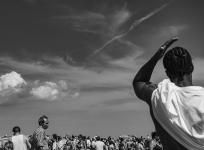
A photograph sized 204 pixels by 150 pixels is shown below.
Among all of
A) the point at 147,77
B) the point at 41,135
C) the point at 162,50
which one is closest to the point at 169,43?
the point at 162,50

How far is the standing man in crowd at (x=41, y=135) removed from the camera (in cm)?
1052

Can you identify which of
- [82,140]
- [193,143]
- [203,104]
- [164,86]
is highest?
[82,140]

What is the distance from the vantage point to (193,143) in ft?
8.63

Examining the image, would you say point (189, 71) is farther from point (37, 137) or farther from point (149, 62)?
point (37, 137)

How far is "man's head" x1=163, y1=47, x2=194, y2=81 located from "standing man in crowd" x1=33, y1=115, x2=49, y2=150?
26.2 ft

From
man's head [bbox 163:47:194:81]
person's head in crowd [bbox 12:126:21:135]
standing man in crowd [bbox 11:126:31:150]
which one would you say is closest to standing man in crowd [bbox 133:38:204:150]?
man's head [bbox 163:47:194:81]

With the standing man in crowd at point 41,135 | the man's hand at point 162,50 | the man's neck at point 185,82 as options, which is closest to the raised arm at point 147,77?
the man's hand at point 162,50

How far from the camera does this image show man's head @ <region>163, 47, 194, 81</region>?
2.89 meters

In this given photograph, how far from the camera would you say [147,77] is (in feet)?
9.77

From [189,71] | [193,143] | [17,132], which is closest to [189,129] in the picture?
[193,143]

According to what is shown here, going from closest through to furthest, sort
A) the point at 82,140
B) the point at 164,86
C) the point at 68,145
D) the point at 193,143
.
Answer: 1. the point at 193,143
2. the point at 164,86
3. the point at 68,145
4. the point at 82,140

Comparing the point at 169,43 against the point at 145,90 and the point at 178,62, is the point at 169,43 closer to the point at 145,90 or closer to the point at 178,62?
the point at 178,62

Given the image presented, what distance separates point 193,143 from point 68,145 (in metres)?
23.5

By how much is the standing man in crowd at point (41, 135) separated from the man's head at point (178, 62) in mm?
7995
